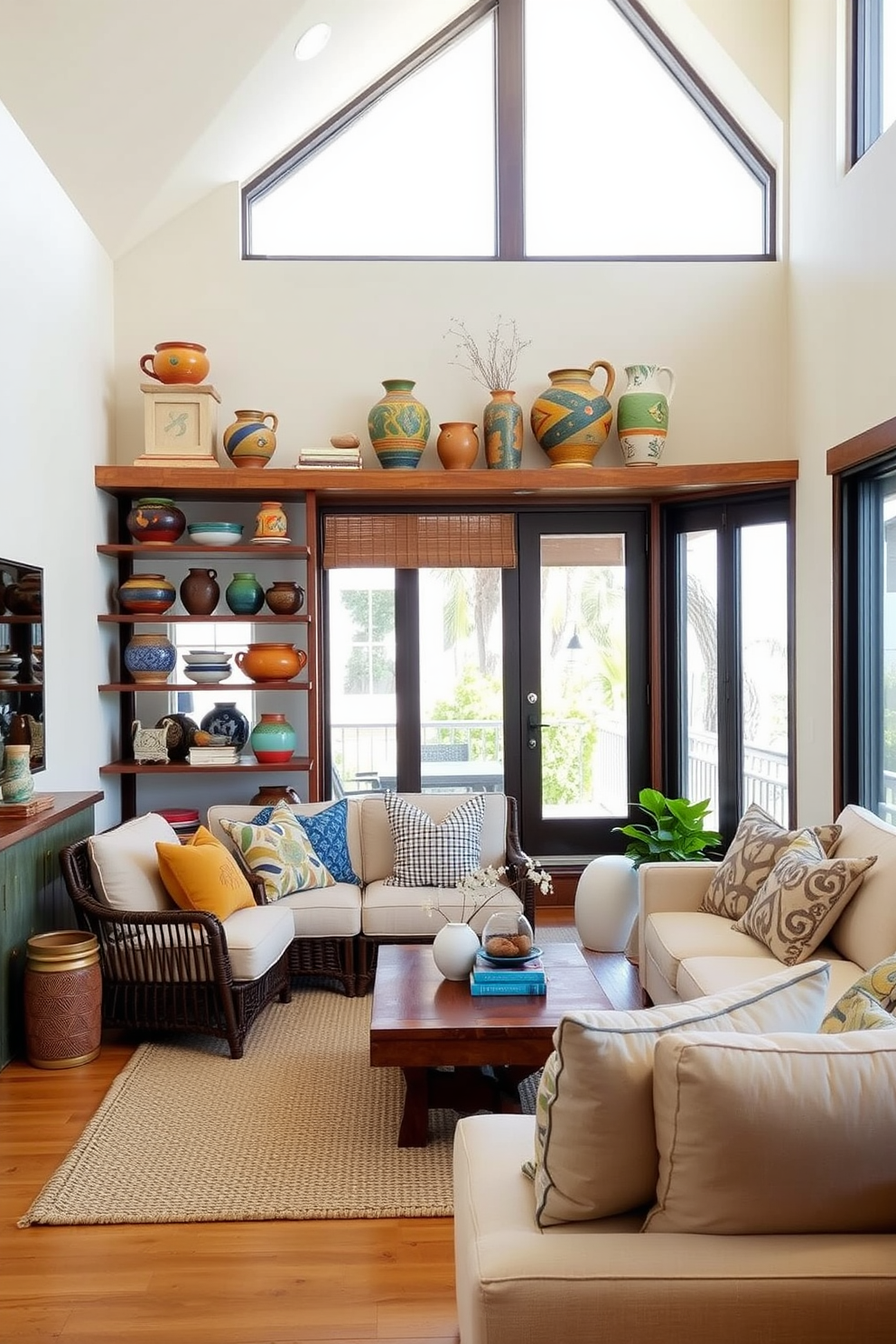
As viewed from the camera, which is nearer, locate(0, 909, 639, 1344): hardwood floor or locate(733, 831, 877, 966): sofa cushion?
locate(0, 909, 639, 1344): hardwood floor

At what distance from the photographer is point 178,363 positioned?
5.82 m

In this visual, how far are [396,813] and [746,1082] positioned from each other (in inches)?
141

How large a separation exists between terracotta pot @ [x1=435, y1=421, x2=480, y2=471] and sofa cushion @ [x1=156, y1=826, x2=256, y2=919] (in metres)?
2.51

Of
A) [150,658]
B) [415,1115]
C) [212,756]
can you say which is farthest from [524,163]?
[415,1115]

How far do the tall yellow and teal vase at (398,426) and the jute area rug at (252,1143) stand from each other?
9.60 ft

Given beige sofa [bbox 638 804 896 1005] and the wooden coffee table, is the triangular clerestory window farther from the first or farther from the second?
the wooden coffee table

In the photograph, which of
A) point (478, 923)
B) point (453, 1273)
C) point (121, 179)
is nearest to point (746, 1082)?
point (453, 1273)

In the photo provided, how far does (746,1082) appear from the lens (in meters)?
1.71

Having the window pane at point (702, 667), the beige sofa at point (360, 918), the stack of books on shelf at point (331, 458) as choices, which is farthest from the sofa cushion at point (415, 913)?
the stack of books on shelf at point (331, 458)

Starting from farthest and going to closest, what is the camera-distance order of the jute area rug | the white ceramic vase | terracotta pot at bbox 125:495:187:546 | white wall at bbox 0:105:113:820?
terracotta pot at bbox 125:495:187:546 < white wall at bbox 0:105:113:820 < the white ceramic vase < the jute area rug

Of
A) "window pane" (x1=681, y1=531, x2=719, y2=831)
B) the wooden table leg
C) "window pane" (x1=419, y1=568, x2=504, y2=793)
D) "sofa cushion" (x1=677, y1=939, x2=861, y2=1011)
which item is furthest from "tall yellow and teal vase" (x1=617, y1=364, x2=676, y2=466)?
the wooden table leg

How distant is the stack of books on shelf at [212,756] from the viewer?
19.4 ft

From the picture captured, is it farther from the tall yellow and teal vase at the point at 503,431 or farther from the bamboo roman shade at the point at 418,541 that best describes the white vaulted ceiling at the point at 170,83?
the bamboo roman shade at the point at 418,541

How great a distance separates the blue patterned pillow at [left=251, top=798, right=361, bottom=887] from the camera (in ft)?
17.0
